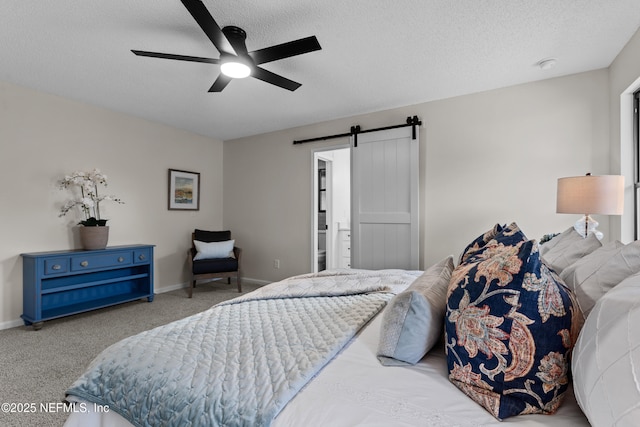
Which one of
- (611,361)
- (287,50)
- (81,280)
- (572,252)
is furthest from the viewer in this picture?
(81,280)

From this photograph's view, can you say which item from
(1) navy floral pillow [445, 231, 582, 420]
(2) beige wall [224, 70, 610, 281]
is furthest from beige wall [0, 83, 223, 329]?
(1) navy floral pillow [445, 231, 582, 420]

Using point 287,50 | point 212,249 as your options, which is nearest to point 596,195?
point 287,50

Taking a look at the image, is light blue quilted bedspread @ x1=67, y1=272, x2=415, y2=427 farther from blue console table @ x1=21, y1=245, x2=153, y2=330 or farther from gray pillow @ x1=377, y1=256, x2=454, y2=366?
blue console table @ x1=21, y1=245, x2=153, y2=330

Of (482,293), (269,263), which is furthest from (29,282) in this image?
(482,293)

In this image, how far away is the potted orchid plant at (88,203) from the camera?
3432 millimetres

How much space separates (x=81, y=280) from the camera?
11.7 feet

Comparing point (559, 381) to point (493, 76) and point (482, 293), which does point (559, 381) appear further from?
point (493, 76)

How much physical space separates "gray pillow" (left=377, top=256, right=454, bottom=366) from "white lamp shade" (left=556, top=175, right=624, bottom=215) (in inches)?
70.8

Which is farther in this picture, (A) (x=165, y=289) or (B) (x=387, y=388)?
(A) (x=165, y=289)

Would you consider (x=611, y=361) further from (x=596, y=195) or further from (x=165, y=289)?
(x=165, y=289)

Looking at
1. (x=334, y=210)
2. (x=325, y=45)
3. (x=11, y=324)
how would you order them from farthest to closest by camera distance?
(x=334, y=210)
(x=11, y=324)
(x=325, y=45)

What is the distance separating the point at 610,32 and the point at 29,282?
5.47 m

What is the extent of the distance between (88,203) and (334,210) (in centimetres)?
355

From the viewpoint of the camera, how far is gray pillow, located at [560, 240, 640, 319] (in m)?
0.90
